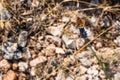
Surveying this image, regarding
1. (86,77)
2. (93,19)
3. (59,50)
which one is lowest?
(86,77)

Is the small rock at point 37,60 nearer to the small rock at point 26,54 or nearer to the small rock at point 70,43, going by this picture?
the small rock at point 26,54

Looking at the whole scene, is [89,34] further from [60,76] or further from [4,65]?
[4,65]

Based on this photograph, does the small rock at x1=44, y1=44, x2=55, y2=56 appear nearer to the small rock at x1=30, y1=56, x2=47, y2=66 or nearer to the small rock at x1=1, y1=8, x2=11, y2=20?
the small rock at x1=30, y1=56, x2=47, y2=66

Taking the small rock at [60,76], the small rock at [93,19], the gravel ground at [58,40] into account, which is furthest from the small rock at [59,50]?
the small rock at [93,19]

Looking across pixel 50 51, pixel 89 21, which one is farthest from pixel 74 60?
pixel 89 21

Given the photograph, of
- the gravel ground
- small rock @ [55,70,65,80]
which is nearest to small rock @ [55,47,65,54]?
the gravel ground

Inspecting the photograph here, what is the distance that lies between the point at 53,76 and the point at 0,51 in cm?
30

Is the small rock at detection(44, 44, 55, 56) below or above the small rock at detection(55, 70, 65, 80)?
above

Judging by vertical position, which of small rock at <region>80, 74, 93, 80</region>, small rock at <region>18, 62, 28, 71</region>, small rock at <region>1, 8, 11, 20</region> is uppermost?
small rock at <region>1, 8, 11, 20</region>

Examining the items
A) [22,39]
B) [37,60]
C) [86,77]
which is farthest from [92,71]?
→ [22,39]

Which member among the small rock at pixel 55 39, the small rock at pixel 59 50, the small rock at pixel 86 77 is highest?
the small rock at pixel 55 39

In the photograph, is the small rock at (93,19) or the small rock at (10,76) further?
the small rock at (93,19)

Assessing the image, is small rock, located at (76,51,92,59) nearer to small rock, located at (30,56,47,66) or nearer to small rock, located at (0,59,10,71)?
small rock, located at (30,56,47,66)

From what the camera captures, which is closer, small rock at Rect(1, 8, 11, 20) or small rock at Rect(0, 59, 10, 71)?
small rock at Rect(0, 59, 10, 71)
